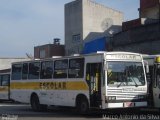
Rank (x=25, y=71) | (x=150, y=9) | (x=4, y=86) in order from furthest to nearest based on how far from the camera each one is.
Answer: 1. (x=150, y=9)
2. (x=4, y=86)
3. (x=25, y=71)

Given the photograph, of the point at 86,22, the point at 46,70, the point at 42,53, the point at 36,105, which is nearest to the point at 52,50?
the point at 42,53

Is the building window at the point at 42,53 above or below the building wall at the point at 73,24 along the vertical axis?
below

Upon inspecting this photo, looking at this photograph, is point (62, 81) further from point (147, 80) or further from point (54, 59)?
point (147, 80)

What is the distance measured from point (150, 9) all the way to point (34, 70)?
86.6 ft

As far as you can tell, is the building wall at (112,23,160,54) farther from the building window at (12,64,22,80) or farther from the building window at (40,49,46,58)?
the building window at (40,49,46,58)

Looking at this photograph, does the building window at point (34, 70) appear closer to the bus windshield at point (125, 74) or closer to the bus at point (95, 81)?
the bus at point (95, 81)

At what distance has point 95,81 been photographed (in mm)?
20453

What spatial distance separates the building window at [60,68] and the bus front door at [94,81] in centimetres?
191

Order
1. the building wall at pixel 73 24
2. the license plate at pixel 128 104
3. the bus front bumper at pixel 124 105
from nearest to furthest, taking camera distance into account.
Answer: the bus front bumper at pixel 124 105
the license plate at pixel 128 104
the building wall at pixel 73 24

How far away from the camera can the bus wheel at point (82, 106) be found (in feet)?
68.0

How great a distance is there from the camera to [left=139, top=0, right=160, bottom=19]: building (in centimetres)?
4766

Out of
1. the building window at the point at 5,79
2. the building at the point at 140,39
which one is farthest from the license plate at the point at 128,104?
the building window at the point at 5,79

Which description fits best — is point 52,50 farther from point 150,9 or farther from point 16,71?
point 16,71

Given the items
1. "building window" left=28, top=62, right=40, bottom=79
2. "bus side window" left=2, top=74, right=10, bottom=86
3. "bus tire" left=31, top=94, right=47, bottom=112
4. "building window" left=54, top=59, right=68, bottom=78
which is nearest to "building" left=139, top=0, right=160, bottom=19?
"bus side window" left=2, top=74, right=10, bottom=86
